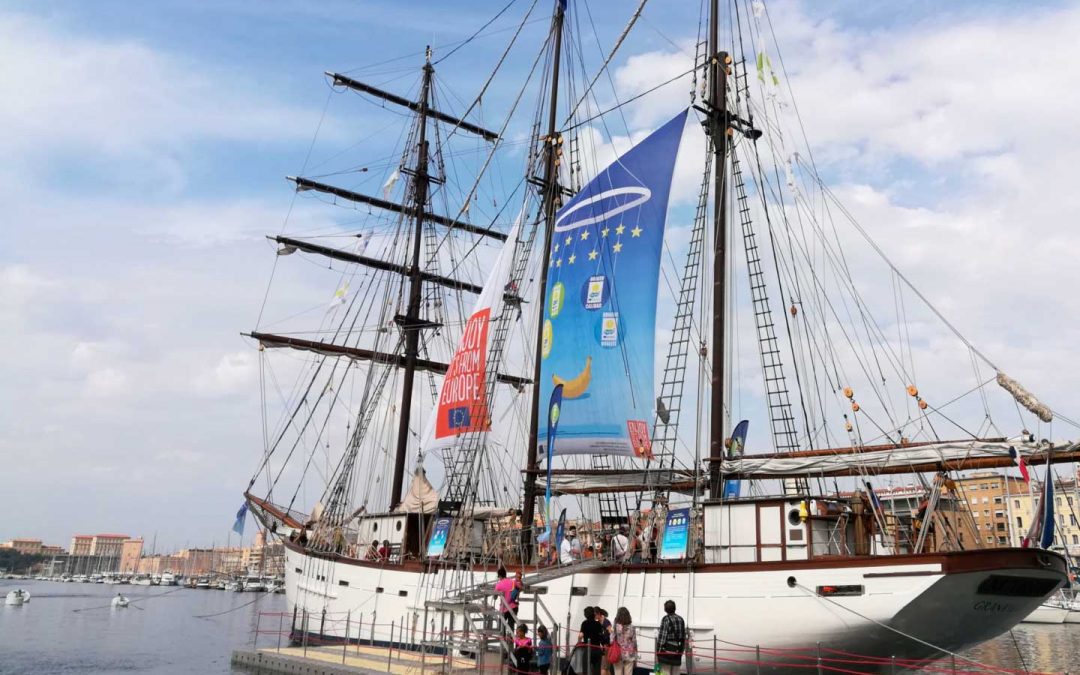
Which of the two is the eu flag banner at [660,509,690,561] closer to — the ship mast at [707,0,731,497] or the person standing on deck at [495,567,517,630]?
the ship mast at [707,0,731,497]

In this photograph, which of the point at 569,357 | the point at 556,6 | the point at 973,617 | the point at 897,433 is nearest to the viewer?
the point at 973,617

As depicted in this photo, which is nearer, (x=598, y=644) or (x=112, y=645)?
(x=598, y=644)

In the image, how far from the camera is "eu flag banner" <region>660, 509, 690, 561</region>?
651 inches

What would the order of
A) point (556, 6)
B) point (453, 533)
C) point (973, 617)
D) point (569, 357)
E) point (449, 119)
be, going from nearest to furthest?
point (973, 617) → point (453, 533) → point (569, 357) → point (556, 6) → point (449, 119)

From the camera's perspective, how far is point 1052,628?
47750 mm

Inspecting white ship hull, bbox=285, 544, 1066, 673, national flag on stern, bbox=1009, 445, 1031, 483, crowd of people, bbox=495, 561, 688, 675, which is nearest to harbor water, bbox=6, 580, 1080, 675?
white ship hull, bbox=285, 544, 1066, 673

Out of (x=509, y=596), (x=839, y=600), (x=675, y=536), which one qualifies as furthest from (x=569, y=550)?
(x=839, y=600)

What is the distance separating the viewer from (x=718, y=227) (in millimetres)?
21141

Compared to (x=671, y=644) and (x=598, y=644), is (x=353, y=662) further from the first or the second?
(x=671, y=644)

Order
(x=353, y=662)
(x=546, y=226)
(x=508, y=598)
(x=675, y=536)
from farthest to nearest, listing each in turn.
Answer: (x=546, y=226), (x=353, y=662), (x=675, y=536), (x=508, y=598)

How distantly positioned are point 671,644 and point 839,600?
357 centimetres

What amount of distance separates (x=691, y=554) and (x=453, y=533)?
729cm

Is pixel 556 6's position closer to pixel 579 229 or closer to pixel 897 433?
pixel 579 229

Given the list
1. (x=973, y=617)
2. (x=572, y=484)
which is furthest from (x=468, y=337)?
(x=973, y=617)
